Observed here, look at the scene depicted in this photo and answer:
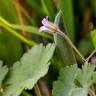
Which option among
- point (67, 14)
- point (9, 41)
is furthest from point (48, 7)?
point (9, 41)

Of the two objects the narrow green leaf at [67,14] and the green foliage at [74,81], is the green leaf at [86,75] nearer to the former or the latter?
the green foliage at [74,81]

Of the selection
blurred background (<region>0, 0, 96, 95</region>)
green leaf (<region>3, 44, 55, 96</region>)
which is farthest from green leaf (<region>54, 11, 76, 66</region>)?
blurred background (<region>0, 0, 96, 95</region>)

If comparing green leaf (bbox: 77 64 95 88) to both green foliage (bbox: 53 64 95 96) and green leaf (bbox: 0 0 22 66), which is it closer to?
green foliage (bbox: 53 64 95 96)

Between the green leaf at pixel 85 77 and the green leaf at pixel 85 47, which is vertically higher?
the green leaf at pixel 85 47

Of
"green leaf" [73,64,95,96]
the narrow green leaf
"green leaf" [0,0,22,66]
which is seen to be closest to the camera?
"green leaf" [73,64,95,96]

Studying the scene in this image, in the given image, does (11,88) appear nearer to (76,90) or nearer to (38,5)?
(76,90)

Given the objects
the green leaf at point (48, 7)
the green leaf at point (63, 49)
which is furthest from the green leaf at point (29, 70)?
the green leaf at point (48, 7)

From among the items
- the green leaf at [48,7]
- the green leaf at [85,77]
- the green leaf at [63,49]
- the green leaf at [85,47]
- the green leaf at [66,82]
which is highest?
the green leaf at [48,7]
